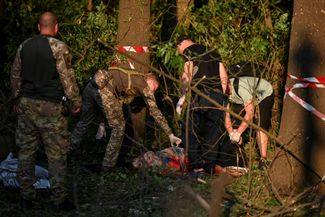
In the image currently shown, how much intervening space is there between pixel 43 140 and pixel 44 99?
15.7 inches

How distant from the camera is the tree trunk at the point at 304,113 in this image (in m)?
7.62

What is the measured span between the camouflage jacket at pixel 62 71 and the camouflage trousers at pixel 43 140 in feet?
0.49

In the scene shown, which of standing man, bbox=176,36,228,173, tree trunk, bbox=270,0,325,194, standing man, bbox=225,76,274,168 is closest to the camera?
tree trunk, bbox=270,0,325,194

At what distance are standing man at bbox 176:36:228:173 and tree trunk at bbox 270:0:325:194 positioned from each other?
1.13m

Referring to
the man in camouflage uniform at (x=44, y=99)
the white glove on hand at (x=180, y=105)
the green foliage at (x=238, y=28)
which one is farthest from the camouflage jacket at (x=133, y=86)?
the man in camouflage uniform at (x=44, y=99)

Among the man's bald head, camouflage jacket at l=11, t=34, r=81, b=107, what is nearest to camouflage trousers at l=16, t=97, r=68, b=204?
camouflage jacket at l=11, t=34, r=81, b=107

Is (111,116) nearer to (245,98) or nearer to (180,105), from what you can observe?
(180,105)

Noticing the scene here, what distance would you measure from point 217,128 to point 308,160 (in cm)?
193

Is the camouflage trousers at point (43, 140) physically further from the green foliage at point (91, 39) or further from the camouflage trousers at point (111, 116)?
the green foliage at point (91, 39)

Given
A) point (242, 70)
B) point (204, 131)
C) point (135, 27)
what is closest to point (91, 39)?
point (135, 27)

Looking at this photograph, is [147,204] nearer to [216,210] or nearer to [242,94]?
[242,94]

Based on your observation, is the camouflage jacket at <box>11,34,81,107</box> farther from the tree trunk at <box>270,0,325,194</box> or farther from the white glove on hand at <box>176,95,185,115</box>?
the tree trunk at <box>270,0,325,194</box>

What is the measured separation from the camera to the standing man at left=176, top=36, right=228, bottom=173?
8.98m

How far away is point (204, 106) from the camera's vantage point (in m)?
9.20
